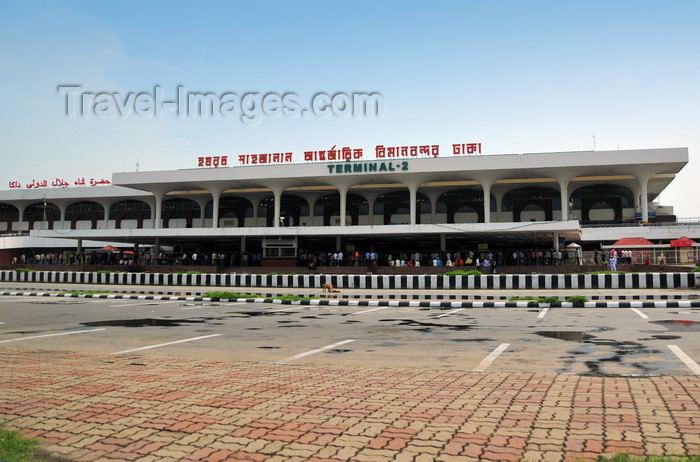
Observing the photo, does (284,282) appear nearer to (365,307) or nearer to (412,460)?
(365,307)

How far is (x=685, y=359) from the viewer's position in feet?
24.7

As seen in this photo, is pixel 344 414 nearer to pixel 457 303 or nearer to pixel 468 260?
pixel 457 303

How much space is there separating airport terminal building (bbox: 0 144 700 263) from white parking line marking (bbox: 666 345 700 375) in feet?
103

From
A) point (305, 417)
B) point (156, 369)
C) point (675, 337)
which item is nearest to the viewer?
point (305, 417)

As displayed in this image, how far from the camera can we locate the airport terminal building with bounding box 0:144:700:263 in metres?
44.8

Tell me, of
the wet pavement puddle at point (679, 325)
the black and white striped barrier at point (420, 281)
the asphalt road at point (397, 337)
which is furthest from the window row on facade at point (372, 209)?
the asphalt road at point (397, 337)

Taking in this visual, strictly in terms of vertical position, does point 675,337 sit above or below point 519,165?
below

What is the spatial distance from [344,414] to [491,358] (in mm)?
3712

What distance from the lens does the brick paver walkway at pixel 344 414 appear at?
4.08 m

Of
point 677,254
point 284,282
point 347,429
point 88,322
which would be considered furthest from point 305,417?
point 677,254

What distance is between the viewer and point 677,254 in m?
43.3

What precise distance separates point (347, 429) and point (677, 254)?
46.5 m

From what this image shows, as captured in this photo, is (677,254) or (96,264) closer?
(677,254)

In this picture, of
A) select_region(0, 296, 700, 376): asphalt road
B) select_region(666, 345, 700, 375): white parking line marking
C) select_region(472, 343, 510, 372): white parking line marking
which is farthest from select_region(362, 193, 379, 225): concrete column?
select_region(666, 345, 700, 375): white parking line marking
